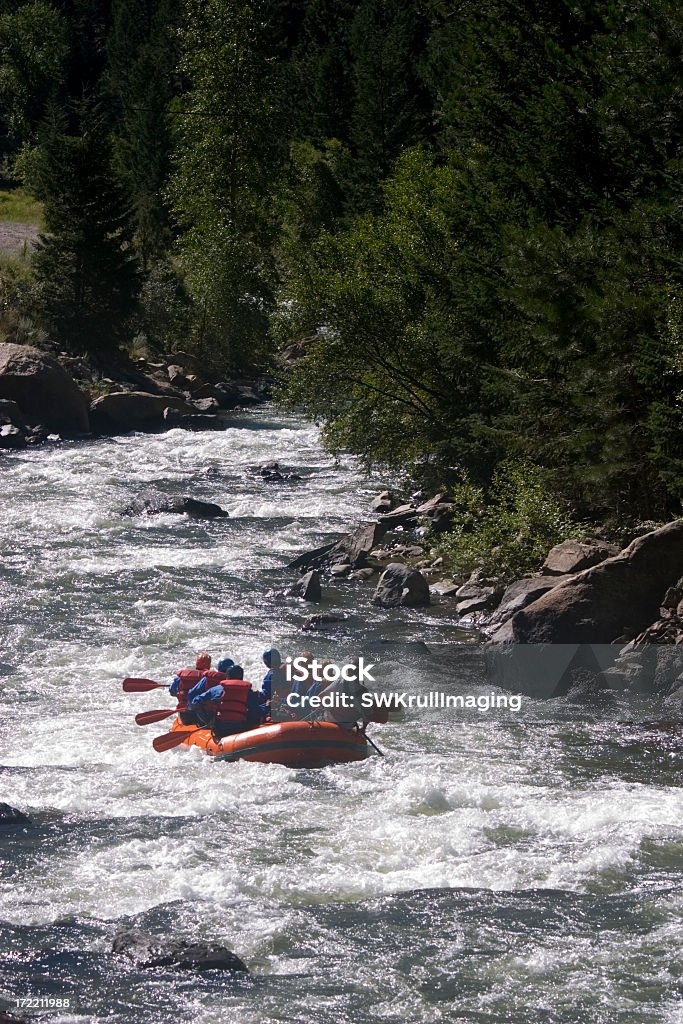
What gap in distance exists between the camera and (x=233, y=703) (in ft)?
42.5

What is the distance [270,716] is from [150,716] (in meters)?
1.27

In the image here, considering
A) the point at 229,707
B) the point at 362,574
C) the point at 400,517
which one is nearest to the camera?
the point at 229,707

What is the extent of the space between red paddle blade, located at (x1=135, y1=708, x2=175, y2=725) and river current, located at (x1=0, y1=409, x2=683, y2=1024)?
16 cm

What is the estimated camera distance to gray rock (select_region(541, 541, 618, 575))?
52.0ft

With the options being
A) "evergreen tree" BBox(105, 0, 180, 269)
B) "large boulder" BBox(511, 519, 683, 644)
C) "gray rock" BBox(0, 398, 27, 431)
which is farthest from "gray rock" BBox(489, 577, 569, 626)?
"evergreen tree" BBox(105, 0, 180, 269)

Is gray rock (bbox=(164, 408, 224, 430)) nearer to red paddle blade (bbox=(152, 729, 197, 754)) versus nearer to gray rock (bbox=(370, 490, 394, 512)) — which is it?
gray rock (bbox=(370, 490, 394, 512))

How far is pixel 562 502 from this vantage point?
58.2 feet

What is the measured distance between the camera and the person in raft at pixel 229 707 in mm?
12844

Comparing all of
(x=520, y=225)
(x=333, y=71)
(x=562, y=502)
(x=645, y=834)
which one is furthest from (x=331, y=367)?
(x=333, y=71)

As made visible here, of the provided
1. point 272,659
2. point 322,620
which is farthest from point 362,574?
point 272,659

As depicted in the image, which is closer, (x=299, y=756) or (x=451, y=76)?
(x=299, y=756)

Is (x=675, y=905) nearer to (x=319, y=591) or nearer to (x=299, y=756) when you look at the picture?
(x=299, y=756)

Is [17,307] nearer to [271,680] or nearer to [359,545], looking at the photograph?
[359,545]

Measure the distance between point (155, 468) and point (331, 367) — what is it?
6811 mm
